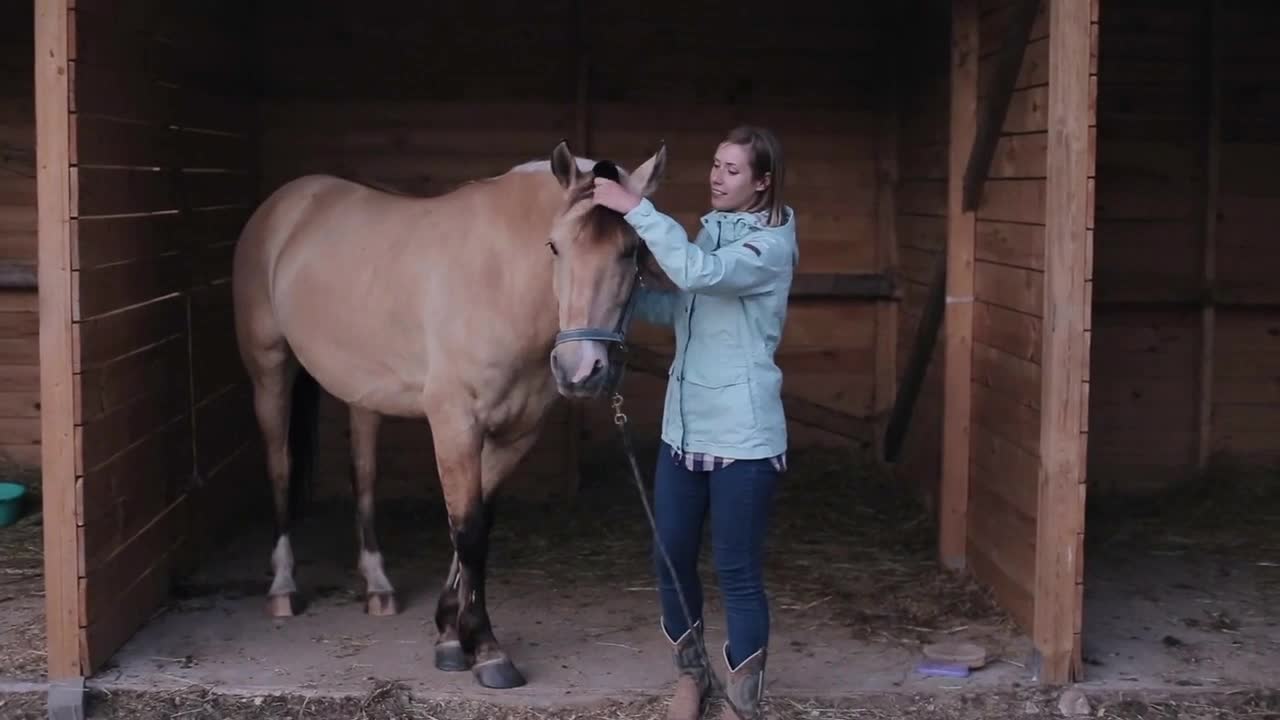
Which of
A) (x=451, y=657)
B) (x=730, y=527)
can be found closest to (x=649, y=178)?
(x=730, y=527)

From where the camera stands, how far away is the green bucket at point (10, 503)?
18.6 feet

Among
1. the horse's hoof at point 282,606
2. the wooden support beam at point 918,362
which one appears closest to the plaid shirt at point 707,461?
the horse's hoof at point 282,606

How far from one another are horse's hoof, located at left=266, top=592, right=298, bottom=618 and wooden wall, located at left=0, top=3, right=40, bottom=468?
7.14 ft

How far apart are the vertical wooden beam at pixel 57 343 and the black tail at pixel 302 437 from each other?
1260mm

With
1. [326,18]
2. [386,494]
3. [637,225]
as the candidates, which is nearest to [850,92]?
[326,18]

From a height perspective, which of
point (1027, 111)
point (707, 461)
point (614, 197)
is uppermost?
point (1027, 111)

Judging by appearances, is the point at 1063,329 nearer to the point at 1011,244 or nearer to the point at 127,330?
the point at 1011,244

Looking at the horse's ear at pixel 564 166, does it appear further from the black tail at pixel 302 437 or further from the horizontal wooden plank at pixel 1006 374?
the black tail at pixel 302 437

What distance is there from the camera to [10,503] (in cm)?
569

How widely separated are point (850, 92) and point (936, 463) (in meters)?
1.90

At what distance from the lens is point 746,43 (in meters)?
6.33

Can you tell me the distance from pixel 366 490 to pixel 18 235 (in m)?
2.36

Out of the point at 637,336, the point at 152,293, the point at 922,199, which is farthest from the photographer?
the point at 637,336

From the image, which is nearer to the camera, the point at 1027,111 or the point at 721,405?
the point at 721,405
